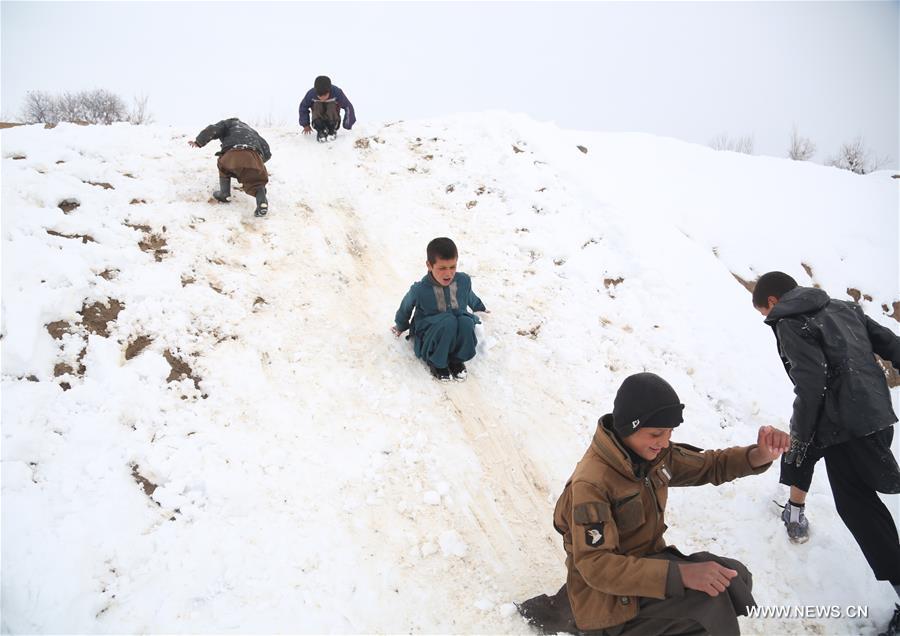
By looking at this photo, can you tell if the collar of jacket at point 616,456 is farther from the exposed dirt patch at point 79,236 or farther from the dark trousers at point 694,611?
the exposed dirt patch at point 79,236

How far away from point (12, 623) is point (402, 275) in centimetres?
461

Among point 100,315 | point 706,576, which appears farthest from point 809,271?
Result: point 100,315

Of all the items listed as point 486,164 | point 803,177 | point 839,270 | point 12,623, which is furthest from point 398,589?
point 803,177

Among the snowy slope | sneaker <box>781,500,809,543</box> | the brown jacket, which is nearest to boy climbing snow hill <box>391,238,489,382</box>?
the snowy slope

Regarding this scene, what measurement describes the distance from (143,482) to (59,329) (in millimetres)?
1650

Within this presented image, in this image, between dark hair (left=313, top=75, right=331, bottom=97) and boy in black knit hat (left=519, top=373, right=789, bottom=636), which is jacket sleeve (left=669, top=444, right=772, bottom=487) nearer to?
boy in black knit hat (left=519, top=373, right=789, bottom=636)

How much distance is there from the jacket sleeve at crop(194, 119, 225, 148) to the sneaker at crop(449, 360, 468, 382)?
447cm

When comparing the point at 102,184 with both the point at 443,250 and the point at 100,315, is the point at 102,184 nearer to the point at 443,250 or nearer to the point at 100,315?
the point at 100,315

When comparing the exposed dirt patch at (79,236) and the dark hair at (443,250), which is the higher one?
the dark hair at (443,250)

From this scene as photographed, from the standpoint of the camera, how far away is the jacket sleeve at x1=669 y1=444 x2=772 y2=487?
279 cm

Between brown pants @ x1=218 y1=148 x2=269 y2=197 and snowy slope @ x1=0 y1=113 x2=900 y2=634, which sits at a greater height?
brown pants @ x1=218 y1=148 x2=269 y2=197

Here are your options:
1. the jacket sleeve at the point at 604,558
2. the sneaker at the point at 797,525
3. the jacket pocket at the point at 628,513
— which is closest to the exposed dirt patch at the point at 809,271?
the sneaker at the point at 797,525

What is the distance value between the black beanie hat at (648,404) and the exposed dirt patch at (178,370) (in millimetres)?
3498

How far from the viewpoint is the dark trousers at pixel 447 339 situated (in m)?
4.80
